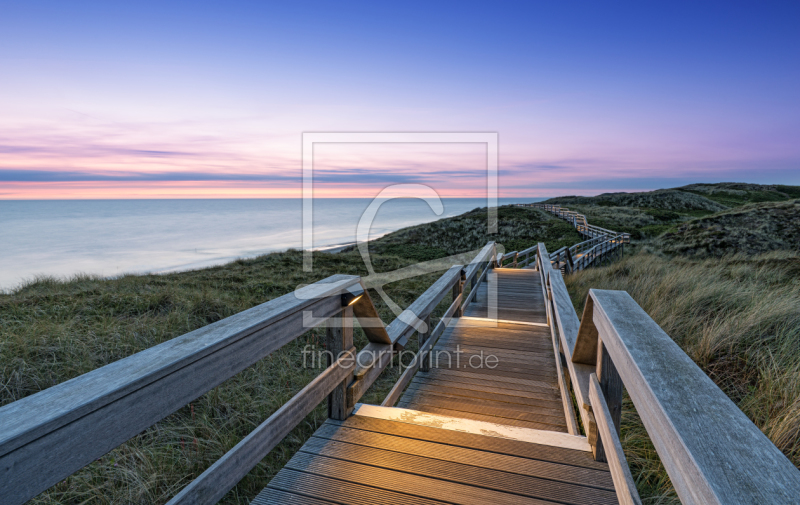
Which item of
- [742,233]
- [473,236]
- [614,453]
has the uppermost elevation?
[742,233]

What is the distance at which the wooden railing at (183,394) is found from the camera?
876mm

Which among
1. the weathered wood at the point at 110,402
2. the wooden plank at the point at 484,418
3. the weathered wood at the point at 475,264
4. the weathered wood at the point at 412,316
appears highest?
the weathered wood at the point at 110,402

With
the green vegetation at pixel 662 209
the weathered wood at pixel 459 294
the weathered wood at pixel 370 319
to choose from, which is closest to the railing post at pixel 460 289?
the weathered wood at pixel 459 294

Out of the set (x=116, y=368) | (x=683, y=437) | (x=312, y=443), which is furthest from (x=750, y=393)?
(x=116, y=368)

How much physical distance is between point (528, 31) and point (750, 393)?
18.2 m

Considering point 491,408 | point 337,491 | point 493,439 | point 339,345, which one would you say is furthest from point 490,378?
point 337,491

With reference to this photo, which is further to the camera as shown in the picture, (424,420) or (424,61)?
(424,61)

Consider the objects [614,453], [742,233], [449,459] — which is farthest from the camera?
[742,233]

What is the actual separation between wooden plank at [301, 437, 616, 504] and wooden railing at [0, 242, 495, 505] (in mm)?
346

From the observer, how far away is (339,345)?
2.58 m

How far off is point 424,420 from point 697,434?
2199mm

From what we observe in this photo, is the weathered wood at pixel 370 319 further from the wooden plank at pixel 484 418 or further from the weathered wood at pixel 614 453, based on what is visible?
the weathered wood at pixel 614 453

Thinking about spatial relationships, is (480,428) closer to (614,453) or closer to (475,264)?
(614,453)

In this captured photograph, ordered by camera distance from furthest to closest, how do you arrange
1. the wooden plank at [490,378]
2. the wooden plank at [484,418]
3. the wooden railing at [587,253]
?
the wooden railing at [587,253] < the wooden plank at [490,378] < the wooden plank at [484,418]
